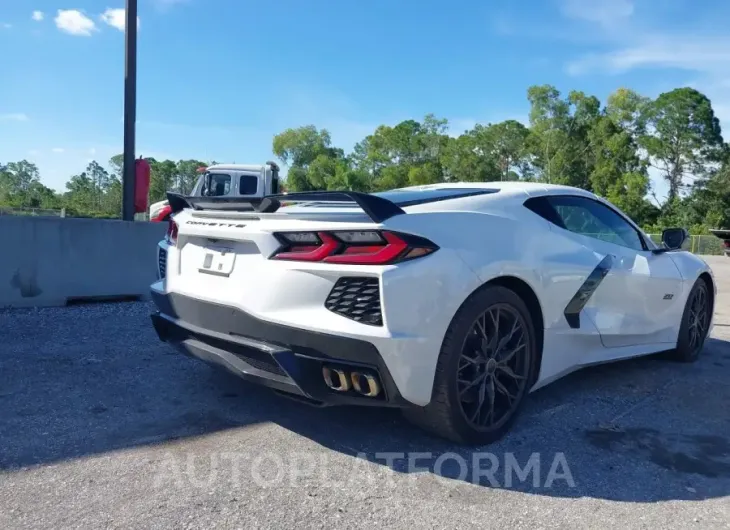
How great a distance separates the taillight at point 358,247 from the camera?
8.52 feet

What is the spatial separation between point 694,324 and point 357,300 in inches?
148

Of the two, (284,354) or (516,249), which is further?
(516,249)

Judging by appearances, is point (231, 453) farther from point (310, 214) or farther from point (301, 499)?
point (310, 214)

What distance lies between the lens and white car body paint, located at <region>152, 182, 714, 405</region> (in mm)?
2598

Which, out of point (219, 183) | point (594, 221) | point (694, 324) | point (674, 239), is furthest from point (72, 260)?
point (219, 183)

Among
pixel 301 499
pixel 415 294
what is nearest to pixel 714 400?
pixel 415 294

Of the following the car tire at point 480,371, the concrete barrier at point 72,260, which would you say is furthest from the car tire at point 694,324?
the concrete barrier at point 72,260

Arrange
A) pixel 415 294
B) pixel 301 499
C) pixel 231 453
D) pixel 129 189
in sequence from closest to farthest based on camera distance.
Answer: pixel 301 499
pixel 415 294
pixel 231 453
pixel 129 189

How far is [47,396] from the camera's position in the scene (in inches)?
140

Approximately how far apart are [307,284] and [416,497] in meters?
1.03

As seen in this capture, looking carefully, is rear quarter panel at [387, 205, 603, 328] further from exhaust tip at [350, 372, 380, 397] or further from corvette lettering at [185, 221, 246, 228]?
corvette lettering at [185, 221, 246, 228]

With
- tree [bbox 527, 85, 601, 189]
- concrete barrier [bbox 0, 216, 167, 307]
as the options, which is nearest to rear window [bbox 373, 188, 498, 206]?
concrete barrier [bbox 0, 216, 167, 307]

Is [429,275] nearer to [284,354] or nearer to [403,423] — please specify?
[284,354]

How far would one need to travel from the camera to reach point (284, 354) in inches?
104
